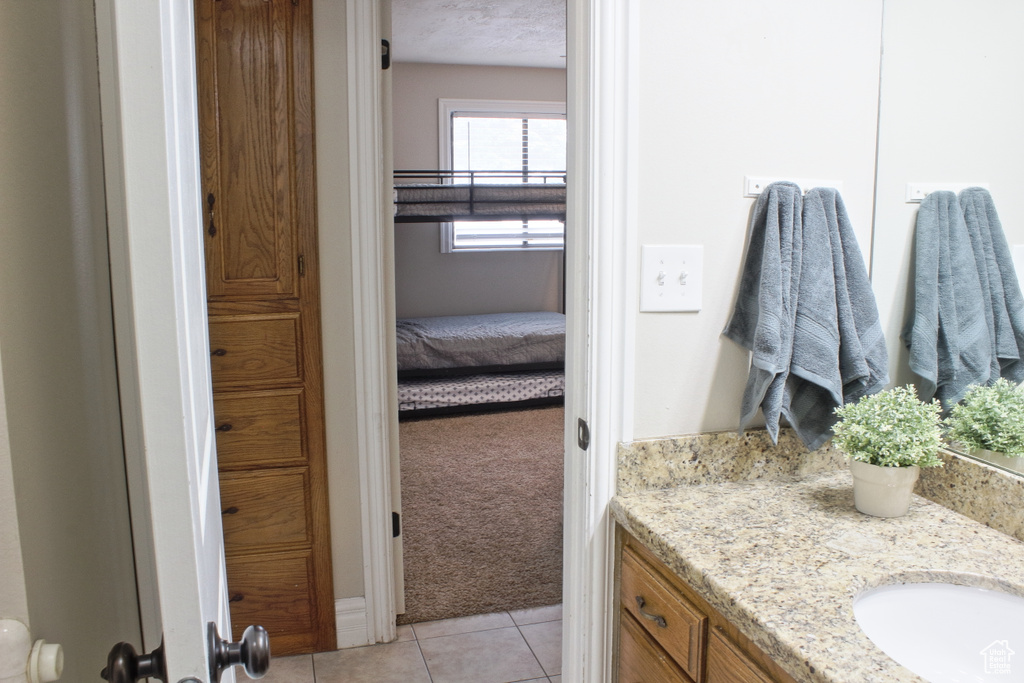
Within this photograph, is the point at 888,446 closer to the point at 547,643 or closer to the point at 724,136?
the point at 724,136

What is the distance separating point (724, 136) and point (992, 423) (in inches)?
26.2

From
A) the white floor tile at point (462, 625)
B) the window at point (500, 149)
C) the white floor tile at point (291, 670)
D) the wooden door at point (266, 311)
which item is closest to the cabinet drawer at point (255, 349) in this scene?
the wooden door at point (266, 311)

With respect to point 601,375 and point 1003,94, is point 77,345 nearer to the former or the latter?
point 601,375

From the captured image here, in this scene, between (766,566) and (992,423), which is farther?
(992,423)

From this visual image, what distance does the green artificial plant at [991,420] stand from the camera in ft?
4.11

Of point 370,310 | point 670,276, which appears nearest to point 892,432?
point 670,276

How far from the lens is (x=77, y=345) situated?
77 cm

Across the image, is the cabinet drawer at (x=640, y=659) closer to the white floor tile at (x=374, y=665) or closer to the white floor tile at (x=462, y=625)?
the white floor tile at (x=374, y=665)

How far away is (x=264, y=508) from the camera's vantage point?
2289 millimetres

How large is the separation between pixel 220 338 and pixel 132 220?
1.78m

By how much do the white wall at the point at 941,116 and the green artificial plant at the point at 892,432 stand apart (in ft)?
0.68

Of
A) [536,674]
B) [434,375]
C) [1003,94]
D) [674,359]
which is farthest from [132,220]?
[434,375]

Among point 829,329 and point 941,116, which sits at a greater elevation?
point 941,116

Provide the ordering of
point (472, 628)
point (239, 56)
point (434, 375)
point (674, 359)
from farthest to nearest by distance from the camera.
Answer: point (434, 375) → point (472, 628) → point (239, 56) → point (674, 359)
